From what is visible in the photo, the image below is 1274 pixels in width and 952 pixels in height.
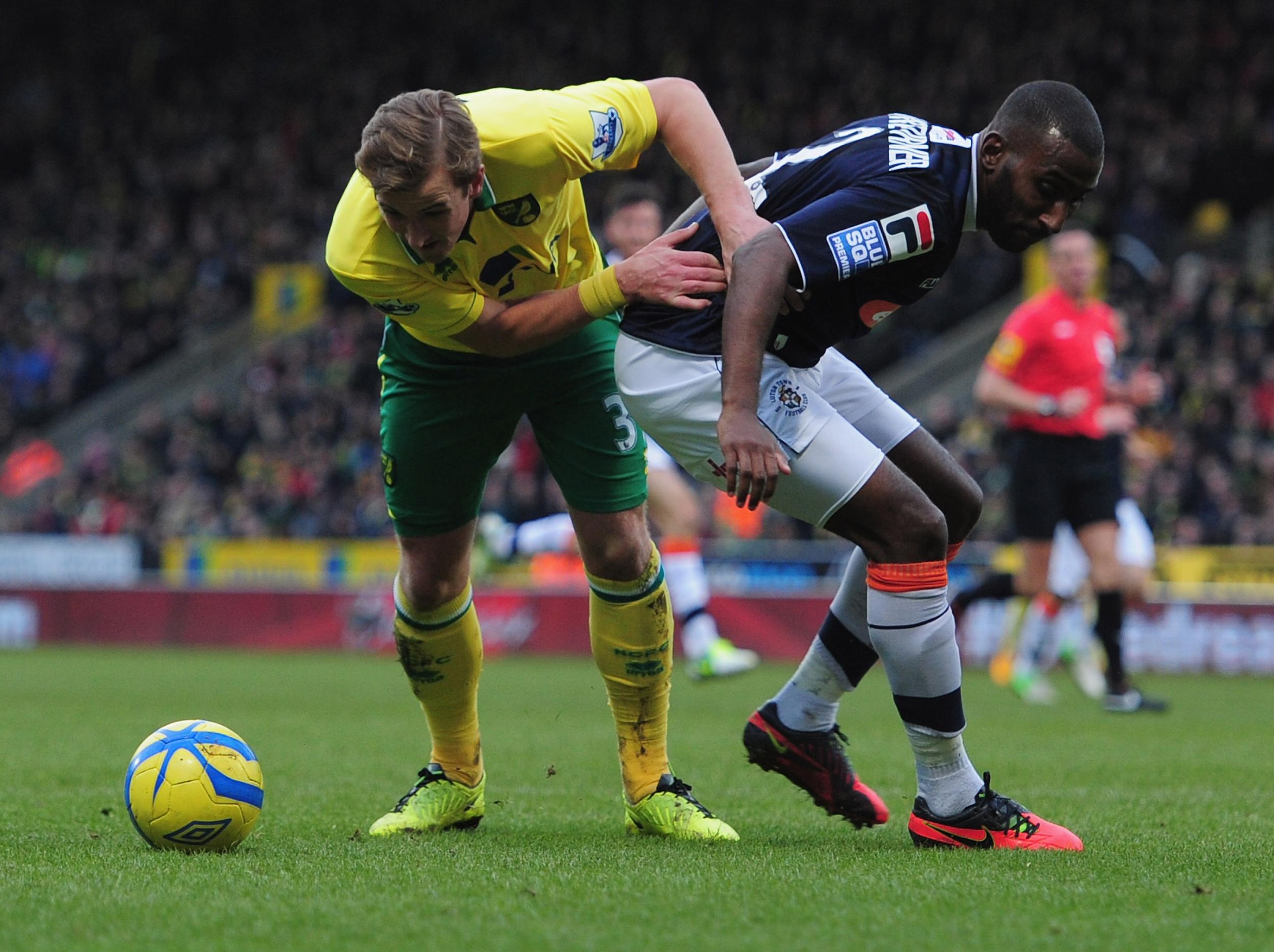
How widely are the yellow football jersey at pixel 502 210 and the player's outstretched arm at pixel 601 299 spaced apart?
0.07 metres

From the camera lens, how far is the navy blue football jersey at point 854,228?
12.8 ft

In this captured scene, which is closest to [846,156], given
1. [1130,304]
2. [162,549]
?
[1130,304]

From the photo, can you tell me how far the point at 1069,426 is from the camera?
9414 millimetres

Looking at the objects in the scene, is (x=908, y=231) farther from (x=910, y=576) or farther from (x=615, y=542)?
(x=615, y=542)

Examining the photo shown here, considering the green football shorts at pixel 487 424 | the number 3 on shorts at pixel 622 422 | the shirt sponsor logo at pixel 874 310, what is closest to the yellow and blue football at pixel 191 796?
the green football shorts at pixel 487 424

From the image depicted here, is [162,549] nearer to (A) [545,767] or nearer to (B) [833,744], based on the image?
(A) [545,767]

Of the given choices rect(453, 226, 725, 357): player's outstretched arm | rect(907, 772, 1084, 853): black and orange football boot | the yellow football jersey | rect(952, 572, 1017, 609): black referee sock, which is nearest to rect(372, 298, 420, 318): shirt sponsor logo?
the yellow football jersey

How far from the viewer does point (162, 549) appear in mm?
21766

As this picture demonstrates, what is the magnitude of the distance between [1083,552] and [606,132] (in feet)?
22.9

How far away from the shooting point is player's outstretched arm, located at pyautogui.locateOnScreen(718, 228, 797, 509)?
3.83 meters

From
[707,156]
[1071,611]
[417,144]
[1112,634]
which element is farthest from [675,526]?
[417,144]

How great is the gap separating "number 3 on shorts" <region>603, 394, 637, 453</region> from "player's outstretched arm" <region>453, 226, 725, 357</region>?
41 cm

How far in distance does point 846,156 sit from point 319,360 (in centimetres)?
2145

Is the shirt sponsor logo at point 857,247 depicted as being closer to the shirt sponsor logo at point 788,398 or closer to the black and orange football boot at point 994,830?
the shirt sponsor logo at point 788,398
